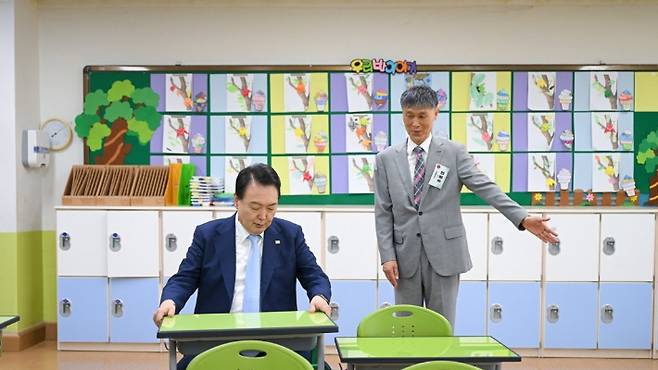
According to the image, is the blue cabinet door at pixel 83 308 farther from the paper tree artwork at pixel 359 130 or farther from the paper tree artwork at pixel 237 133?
the paper tree artwork at pixel 359 130

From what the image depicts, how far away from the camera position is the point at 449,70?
5797mm

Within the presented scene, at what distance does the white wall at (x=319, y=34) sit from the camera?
580 cm

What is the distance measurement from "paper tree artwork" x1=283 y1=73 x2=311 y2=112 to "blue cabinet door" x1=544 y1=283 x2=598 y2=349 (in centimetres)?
249

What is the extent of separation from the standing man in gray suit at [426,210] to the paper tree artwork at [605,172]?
268cm

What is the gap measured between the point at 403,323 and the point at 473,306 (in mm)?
2567

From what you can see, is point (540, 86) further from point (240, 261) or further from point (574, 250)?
point (240, 261)

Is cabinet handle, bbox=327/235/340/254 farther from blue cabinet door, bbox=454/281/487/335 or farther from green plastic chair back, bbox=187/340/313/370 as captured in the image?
green plastic chair back, bbox=187/340/313/370

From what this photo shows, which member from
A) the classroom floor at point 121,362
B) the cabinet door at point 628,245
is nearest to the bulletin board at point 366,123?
the cabinet door at point 628,245

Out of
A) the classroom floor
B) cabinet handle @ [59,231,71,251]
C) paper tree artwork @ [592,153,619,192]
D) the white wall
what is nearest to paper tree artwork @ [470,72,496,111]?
the white wall

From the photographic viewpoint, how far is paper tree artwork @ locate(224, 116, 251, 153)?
19.2 feet

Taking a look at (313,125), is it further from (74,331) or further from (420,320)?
(420,320)

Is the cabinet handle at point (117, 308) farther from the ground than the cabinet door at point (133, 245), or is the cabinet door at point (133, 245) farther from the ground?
the cabinet door at point (133, 245)

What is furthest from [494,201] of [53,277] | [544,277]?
[53,277]

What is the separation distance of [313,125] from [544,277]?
7.40 ft
